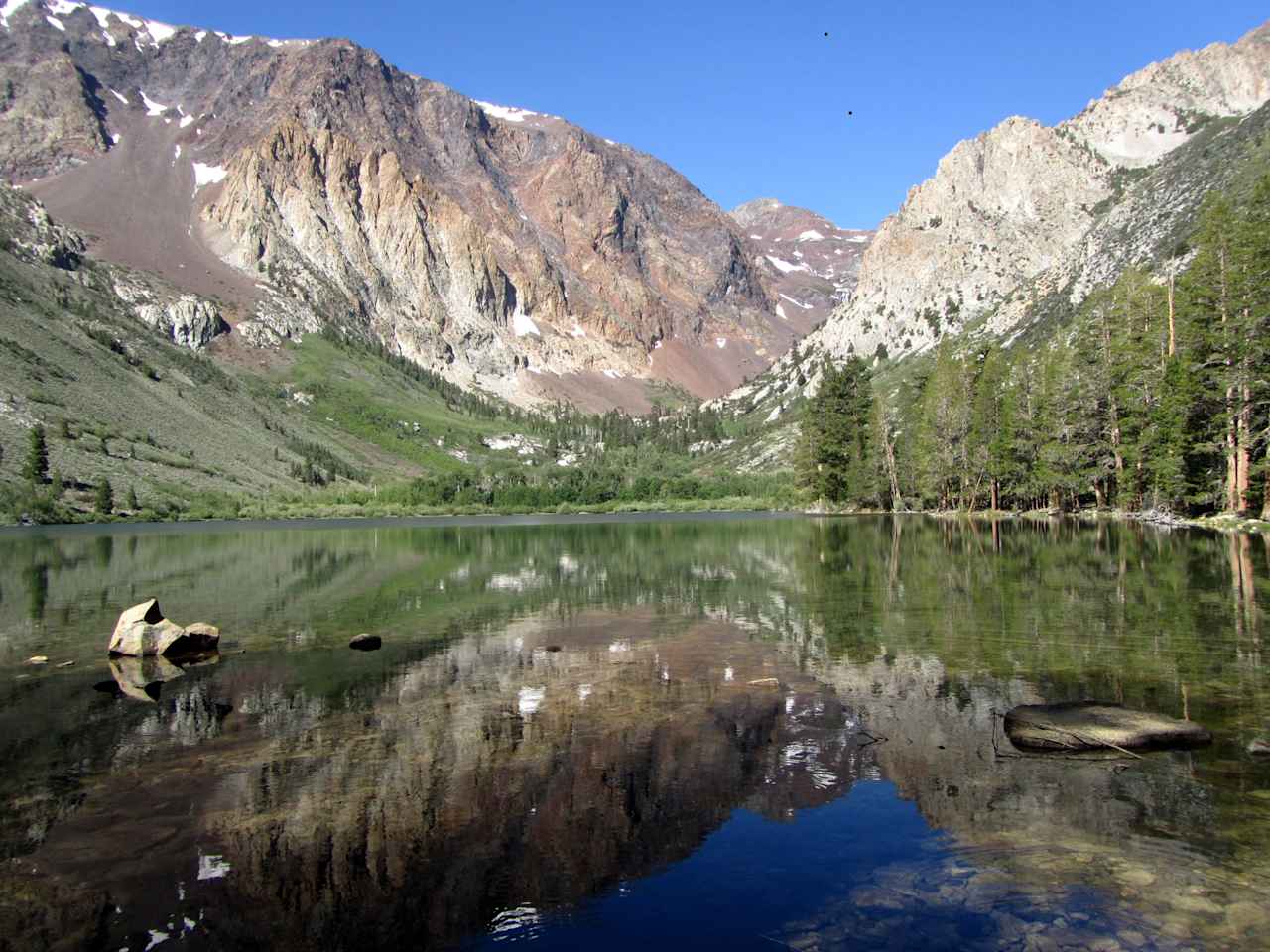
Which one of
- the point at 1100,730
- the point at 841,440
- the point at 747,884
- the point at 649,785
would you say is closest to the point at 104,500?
the point at 841,440

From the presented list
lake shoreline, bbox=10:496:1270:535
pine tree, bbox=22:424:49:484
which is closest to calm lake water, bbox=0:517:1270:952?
lake shoreline, bbox=10:496:1270:535

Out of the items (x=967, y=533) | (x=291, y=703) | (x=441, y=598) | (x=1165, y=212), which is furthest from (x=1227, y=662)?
(x=1165, y=212)

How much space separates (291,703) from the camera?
62.7 feet

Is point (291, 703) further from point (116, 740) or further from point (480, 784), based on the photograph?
point (480, 784)

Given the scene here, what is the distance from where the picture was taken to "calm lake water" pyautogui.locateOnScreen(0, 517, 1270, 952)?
9.20 metres

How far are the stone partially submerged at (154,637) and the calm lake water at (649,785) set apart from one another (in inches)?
31.2

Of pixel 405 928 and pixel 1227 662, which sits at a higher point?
pixel 1227 662

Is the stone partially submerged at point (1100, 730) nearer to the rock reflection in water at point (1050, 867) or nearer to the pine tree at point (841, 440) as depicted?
the rock reflection in water at point (1050, 867)

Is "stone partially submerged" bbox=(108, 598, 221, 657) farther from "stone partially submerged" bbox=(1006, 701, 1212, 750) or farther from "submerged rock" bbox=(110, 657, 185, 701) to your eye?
"stone partially submerged" bbox=(1006, 701, 1212, 750)

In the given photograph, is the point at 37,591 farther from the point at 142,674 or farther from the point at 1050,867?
the point at 1050,867

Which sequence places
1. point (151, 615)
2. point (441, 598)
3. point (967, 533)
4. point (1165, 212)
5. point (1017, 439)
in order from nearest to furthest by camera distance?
point (151, 615)
point (441, 598)
point (967, 533)
point (1017, 439)
point (1165, 212)

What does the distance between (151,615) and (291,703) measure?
→ 33.7 feet

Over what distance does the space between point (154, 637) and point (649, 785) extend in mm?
19385

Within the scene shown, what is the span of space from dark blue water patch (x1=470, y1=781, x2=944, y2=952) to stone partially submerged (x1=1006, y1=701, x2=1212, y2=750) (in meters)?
3.51
